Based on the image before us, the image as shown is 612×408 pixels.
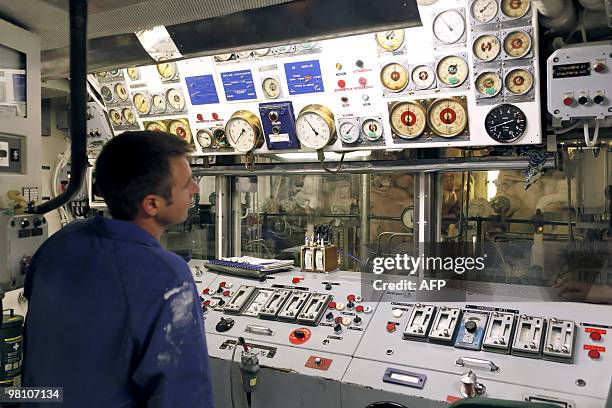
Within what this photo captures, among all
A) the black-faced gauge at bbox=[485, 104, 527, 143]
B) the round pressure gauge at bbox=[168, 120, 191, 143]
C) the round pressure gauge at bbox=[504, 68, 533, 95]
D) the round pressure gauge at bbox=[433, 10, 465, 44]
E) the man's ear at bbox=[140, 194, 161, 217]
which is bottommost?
the man's ear at bbox=[140, 194, 161, 217]

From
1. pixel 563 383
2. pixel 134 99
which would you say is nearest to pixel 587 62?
pixel 563 383

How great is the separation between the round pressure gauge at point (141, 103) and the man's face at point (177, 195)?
2287 mm

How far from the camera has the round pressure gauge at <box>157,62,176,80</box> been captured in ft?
10.4

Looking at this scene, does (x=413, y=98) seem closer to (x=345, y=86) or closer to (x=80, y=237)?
(x=345, y=86)

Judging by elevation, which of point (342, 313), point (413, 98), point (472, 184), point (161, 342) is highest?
point (413, 98)

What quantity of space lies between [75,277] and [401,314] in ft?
5.35

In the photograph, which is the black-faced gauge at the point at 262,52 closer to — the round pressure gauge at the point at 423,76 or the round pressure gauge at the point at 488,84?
the round pressure gauge at the point at 423,76

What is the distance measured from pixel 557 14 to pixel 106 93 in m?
2.99

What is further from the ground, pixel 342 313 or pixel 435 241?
pixel 435 241

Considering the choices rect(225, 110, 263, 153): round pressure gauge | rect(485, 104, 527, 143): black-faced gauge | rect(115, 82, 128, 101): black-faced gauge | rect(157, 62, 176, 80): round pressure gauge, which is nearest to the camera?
rect(485, 104, 527, 143): black-faced gauge

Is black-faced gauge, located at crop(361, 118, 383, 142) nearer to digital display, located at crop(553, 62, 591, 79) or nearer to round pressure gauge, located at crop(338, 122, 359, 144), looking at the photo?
round pressure gauge, located at crop(338, 122, 359, 144)

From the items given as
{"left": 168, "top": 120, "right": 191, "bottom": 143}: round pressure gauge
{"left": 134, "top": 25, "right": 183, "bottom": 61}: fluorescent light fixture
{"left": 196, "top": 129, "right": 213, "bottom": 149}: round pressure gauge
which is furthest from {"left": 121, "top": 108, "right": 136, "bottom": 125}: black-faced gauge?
{"left": 134, "top": 25, "right": 183, "bottom": 61}: fluorescent light fixture

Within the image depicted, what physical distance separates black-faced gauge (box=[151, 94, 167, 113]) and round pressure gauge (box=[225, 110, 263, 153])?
22.5 inches

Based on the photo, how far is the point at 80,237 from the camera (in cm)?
123
